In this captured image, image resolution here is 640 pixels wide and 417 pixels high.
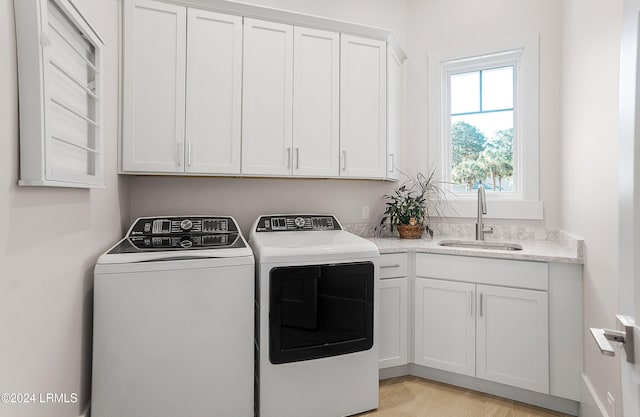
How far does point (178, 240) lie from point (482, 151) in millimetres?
2435

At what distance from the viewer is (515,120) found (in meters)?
2.68

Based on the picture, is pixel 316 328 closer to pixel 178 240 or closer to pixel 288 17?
pixel 178 240

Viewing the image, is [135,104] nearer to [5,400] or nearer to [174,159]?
[174,159]

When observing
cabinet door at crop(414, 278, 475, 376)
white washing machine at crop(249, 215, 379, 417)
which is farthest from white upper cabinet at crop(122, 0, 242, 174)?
cabinet door at crop(414, 278, 475, 376)

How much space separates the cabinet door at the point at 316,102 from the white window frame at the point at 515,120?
3.18ft

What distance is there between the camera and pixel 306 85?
2.38m

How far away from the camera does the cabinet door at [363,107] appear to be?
2482mm

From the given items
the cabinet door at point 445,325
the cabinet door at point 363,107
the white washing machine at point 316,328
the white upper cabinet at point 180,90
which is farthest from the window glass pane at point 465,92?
the white upper cabinet at point 180,90

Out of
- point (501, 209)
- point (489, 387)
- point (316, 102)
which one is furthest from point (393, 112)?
point (489, 387)

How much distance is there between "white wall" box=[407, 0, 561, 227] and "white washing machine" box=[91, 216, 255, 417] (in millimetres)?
2008

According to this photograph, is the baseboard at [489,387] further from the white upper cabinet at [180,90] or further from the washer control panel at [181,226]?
the white upper cabinet at [180,90]

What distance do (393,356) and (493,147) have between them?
6.02ft

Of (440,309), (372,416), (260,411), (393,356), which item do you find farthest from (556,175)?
(260,411)

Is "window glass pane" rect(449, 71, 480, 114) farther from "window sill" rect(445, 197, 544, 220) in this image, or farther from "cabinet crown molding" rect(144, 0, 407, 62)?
"window sill" rect(445, 197, 544, 220)
